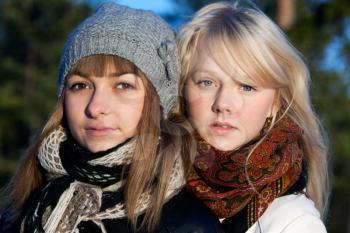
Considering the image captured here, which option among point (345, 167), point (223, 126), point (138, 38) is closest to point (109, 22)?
point (138, 38)

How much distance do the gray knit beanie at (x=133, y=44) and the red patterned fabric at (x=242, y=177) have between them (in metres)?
0.31

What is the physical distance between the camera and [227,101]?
312 cm

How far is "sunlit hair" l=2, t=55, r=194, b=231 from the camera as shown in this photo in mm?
2836

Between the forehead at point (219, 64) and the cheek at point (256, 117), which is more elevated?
the forehead at point (219, 64)

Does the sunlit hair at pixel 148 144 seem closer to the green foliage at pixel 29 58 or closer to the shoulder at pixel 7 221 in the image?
the shoulder at pixel 7 221

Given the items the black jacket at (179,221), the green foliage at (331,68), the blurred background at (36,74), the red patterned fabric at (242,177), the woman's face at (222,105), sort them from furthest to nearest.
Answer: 1. the blurred background at (36,74)
2. the green foliage at (331,68)
3. the woman's face at (222,105)
4. the red patterned fabric at (242,177)
5. the black jacket at (179,221)

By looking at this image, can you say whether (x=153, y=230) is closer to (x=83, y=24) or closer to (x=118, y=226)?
(x=118, y=226)

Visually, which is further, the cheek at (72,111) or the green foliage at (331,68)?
the green foliage at (331,68)

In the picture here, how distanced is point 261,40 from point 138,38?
613mm

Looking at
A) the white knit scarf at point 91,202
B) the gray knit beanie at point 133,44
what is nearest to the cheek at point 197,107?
the gray knit beanie at point 133,44

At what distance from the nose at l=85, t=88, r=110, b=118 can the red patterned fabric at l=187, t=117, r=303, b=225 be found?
1.54 ft

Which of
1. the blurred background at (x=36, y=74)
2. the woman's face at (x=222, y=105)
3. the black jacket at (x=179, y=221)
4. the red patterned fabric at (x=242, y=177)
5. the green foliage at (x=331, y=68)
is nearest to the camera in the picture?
the black jacket at (x=179, y=221)

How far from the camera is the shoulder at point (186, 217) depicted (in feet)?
9.24

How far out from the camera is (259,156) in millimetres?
3082
